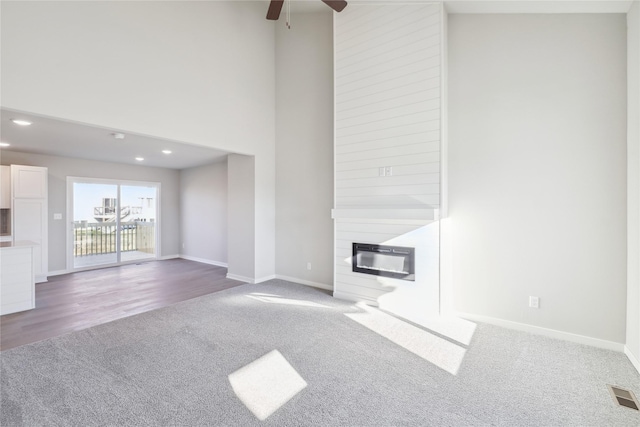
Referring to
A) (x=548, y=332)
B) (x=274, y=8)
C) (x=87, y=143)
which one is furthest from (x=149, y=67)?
(x=548, y=332)

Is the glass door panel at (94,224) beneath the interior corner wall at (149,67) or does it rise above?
beneath

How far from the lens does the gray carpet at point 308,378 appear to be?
6.08 ft

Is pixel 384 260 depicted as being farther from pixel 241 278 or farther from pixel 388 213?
pixel 241 278

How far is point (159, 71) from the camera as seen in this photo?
3.66 m

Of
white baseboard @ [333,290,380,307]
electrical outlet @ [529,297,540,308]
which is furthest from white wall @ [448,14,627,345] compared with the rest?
white baseboard @ [333,290,380,307]

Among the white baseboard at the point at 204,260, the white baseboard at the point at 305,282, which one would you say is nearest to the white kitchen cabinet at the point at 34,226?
the white baseboard at the point at 204,260

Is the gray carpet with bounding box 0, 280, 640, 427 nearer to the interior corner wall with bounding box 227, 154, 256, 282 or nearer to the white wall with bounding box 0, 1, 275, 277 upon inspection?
the interior corner wall with bounding box 227, 154, 256, 282

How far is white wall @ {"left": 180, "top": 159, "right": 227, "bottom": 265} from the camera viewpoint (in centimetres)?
681

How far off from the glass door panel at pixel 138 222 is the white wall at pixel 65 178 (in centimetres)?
23

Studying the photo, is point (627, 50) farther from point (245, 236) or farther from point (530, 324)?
point (245, 236)

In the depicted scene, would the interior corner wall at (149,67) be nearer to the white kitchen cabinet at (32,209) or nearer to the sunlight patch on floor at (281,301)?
the sunlight patch on floor at (281,301)

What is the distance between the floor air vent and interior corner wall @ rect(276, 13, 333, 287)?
3.28 m

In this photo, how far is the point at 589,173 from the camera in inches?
113

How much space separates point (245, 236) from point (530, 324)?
4.26 m
